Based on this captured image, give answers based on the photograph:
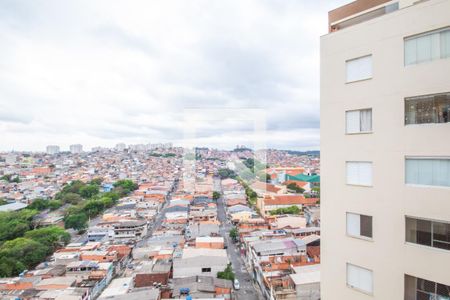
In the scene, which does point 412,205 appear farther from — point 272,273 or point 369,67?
point 272,273

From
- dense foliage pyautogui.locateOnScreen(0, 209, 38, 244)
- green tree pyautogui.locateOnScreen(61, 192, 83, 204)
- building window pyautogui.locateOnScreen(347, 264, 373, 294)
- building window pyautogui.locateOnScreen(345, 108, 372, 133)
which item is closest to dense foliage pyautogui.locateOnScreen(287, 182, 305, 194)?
green tree pyautogui.locateOnScreen(61, 192, 83, 204)

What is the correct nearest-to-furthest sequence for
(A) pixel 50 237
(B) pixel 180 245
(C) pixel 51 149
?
(B) pixel 180 245 → (A) pixel 50 237 → (C) pixel 51 149

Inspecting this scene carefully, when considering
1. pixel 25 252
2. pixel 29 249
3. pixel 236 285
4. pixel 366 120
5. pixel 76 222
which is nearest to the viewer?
pixel 366 120

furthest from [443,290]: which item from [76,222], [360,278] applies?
[76,222]

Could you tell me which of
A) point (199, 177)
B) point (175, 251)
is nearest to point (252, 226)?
point (175, 251)

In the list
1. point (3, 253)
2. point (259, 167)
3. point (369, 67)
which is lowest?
point (3, 253)

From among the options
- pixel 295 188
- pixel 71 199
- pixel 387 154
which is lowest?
pixel 71 199

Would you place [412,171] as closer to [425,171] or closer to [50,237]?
[425,171]

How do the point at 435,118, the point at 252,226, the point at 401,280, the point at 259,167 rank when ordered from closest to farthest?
the point at 435,118 → the point at 401,280 → the point at 252,226 → the point at 259,167
